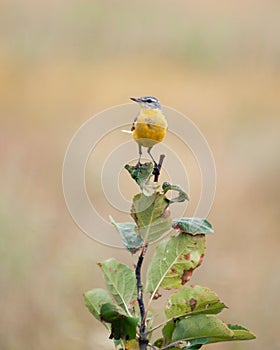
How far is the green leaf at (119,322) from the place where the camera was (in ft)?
3.35

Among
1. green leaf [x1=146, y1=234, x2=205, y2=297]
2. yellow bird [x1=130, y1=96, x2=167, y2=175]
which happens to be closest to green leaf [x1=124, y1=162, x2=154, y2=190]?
yellow bird [x1=130, y1=96, x2=167, y2=175]

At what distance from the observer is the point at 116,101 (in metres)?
7.27

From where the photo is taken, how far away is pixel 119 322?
40.3 inches

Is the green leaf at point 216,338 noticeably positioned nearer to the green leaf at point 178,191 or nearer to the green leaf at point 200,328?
the green leaf at point 200,328

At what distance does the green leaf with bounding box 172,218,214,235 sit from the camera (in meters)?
1.09

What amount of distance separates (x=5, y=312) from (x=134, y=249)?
69.7 inches

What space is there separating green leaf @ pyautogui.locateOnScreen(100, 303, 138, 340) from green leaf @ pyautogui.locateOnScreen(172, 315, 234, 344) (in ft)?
0.41

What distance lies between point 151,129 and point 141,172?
0.20m

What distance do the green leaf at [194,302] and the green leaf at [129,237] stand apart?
0.10 m

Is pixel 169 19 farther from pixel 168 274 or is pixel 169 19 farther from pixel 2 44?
pixel 168 274

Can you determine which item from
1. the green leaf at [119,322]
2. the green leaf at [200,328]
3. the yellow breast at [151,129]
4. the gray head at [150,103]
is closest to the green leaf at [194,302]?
the green leaf at [200,328]

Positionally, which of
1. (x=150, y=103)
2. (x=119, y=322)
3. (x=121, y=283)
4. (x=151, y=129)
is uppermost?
(x=150, y=103)

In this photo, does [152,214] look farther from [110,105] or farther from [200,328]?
[110,105]

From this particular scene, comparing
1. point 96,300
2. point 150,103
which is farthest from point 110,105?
point 96,300
